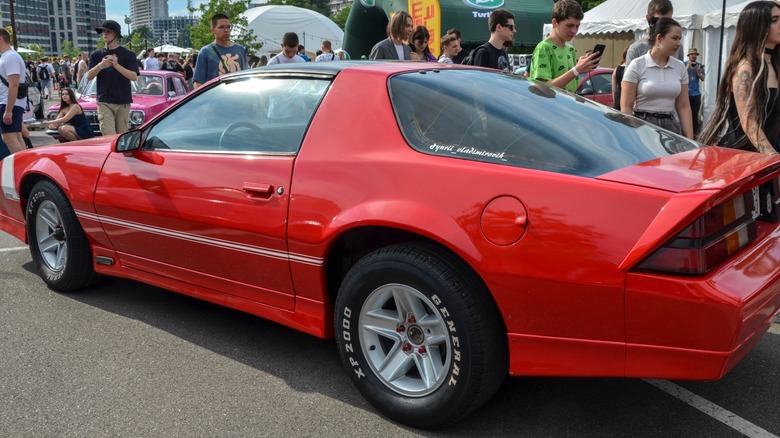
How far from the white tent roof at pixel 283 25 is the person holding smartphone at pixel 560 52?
50118mm

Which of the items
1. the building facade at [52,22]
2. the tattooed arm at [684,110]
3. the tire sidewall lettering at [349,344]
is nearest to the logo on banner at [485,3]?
the tattooed arm at [684,110]

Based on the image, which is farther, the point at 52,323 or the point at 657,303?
the point at 52,323

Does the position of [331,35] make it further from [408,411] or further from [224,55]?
[408,411]

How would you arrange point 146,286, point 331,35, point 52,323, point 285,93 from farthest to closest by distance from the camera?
point 331,35 < point 146,286 < point 52,323 < point 285,93

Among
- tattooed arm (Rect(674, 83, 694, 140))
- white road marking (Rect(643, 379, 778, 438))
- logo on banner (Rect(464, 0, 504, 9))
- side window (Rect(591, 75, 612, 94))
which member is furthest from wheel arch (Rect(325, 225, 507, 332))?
logo on banner (Rect(464, 0, 504, 9))

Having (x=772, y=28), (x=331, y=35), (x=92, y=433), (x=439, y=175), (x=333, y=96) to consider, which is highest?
(x=331, y=35)

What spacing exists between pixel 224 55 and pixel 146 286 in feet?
11.7

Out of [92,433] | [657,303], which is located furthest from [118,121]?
[657,303]

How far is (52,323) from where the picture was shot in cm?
412

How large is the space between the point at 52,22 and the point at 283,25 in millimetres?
131170

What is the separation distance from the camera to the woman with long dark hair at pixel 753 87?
4.28 metres

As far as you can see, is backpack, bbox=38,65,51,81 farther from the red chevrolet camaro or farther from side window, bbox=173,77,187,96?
the red chevrolet camaro

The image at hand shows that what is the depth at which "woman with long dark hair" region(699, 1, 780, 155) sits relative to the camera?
4277mm

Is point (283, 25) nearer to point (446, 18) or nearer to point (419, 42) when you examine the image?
point (446, 18)
